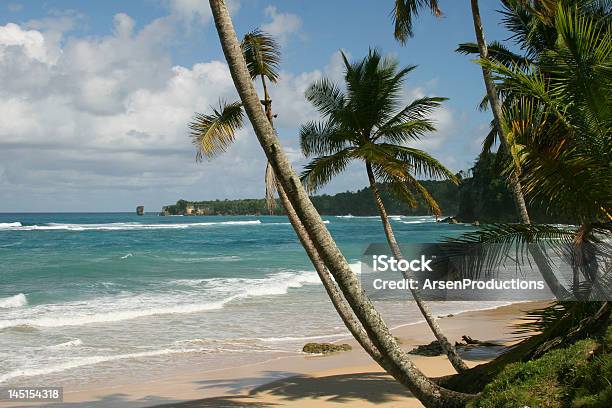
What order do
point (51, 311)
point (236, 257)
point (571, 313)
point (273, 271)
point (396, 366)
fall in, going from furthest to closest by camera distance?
point (236, 257) → point (273, 271) → point (51, 311) → point (571, 313) → point (396, 366)

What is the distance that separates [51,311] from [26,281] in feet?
31.3

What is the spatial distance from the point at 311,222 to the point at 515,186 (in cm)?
411

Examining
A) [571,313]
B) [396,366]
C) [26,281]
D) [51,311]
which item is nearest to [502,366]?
A: [571,313]

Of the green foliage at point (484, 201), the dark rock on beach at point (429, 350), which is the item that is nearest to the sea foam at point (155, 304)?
the dark rock on beach at point (429, 350)

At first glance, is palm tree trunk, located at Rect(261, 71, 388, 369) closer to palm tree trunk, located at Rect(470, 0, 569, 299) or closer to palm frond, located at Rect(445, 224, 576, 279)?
palm frond, located at Rect(445, 224, 576, 279)

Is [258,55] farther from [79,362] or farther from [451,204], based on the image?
[451,204]

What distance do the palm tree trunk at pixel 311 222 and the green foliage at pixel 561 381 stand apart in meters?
0.44

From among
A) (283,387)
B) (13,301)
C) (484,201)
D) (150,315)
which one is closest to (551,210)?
(283,387)

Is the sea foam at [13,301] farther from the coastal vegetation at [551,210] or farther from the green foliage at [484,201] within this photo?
the green foliage at [484,201]

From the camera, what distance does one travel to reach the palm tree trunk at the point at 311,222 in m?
5.79

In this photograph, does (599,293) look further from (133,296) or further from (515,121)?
(133,296)

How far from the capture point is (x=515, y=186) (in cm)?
884

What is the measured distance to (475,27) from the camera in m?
9.89

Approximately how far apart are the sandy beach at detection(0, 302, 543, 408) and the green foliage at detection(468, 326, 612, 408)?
2.66 m
